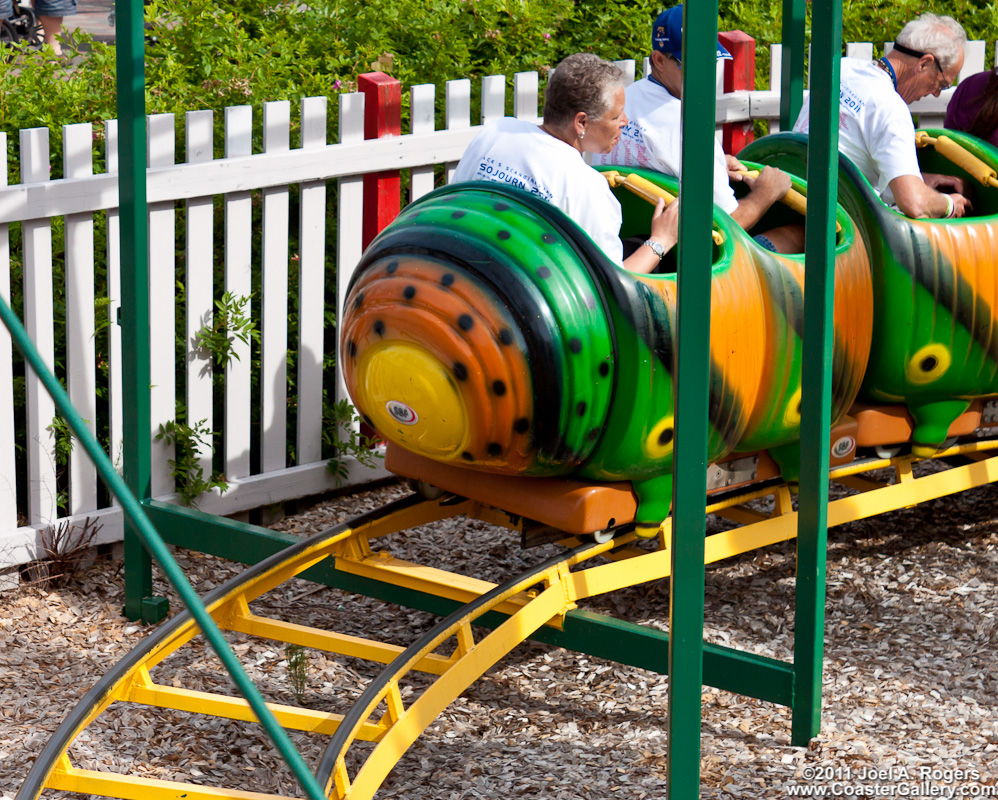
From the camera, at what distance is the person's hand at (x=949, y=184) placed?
4.21 meters

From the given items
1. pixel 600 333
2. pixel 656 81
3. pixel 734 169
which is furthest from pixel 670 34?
pixel 600 333

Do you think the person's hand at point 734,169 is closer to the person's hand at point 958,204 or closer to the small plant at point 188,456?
the person's hand at point 958,204

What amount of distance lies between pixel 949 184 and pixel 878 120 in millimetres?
440

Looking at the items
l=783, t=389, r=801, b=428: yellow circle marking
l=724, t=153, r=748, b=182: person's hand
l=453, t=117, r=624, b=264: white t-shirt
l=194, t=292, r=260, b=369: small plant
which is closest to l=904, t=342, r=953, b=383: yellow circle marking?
l=783, t=389, r=801, b=428: yellow circle marking

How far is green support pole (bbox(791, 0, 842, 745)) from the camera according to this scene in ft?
8.82

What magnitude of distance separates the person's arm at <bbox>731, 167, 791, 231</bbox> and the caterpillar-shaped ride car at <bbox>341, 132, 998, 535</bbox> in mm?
179

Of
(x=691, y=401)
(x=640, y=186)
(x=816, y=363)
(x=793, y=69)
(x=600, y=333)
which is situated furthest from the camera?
(x=793, y=69)

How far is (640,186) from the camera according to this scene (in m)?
3.52

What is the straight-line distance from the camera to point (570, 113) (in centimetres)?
339

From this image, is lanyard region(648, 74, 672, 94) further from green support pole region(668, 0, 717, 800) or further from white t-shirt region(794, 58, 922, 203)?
green support pole region(668, 0, 717, 800)

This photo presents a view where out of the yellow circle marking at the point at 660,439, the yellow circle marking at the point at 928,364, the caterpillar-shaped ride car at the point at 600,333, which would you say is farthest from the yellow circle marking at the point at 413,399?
the yellow circle marking at the point at 928,364

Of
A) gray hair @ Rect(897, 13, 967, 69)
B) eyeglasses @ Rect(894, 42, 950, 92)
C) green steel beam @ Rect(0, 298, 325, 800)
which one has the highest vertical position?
gray hair @ Rect(897, 13, 967, 69)

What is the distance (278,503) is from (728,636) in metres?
1.51

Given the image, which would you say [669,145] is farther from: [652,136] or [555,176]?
[555,176]
